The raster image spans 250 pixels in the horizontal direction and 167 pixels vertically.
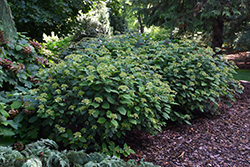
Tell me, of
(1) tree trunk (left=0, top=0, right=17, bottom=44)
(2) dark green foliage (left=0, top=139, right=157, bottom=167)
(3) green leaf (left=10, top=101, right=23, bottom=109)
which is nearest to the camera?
(2) dark green foliage (left=0, top=139, right=157, bottom=167)

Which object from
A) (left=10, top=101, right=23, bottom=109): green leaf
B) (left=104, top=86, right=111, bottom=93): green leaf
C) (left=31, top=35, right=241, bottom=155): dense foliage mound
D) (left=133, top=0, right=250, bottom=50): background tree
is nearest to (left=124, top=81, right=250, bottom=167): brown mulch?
(left=31, top=35, right=241, bottom=155): dense foliage mound

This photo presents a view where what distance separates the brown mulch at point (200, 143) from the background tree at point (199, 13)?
2.91m

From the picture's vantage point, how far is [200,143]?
2.66 m

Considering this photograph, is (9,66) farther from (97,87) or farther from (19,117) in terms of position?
(97,87)

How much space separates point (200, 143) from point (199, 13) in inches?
167

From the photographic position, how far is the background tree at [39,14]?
12.9 ft

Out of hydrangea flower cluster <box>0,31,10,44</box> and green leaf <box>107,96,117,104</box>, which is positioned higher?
hydrangea flower cluster <box>0,31,10,44</box>

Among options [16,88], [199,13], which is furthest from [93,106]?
[199,13]

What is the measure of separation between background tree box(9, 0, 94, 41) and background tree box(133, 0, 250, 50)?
2.58 metres

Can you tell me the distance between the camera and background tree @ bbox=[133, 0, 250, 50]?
4.94 meters

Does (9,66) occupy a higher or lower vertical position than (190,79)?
higher

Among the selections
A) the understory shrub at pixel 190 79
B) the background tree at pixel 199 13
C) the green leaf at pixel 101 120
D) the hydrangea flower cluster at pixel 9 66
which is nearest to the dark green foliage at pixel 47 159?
the green leaf at pixel 101 120

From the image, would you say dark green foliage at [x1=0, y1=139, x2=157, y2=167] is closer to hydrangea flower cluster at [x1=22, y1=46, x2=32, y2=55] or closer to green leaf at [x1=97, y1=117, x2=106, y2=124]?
green leaf at [x1=97, y1=117, x2=106, y2=124]

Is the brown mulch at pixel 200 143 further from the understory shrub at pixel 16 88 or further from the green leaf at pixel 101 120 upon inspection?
the understory shrub at pixel 16 88
